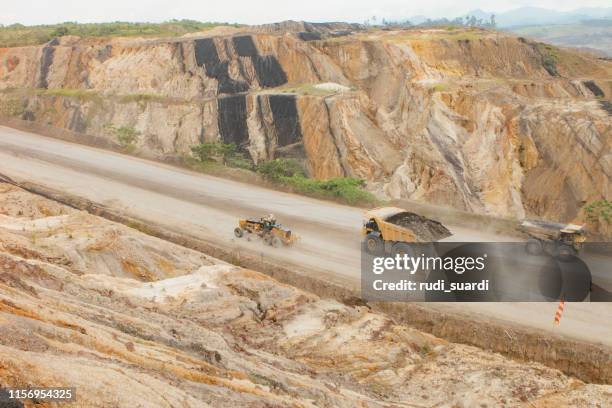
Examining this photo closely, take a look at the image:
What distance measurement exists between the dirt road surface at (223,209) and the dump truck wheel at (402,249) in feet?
4.91

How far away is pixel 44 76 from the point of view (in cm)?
4525

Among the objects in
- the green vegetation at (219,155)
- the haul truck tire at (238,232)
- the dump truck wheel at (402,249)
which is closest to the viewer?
the dump truck wheel at (402,249)

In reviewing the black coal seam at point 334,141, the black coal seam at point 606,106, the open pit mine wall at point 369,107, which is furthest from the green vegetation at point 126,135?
the black coal seam at point 606,106

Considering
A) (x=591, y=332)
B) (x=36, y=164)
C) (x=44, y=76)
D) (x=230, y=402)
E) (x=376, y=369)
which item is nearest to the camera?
(x=230, y=402)

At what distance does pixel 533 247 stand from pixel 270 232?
9.33 meters

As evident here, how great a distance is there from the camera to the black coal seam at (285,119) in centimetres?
3453

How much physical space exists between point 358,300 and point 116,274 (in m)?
7.43

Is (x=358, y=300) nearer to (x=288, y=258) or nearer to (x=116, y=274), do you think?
(x=288, y=258)

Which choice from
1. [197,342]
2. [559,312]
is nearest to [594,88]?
[559,312]

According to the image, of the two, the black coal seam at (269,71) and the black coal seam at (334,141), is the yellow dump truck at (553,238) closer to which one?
the black coal seam at (334,141)

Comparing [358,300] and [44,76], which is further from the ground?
[44,76]

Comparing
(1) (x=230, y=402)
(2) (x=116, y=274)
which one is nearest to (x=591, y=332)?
(1) (x=230, y=402)

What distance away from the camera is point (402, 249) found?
688 inches

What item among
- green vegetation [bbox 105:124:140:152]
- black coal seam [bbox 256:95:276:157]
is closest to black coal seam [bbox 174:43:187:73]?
green vegetation [bbox 105:124:140:152]
